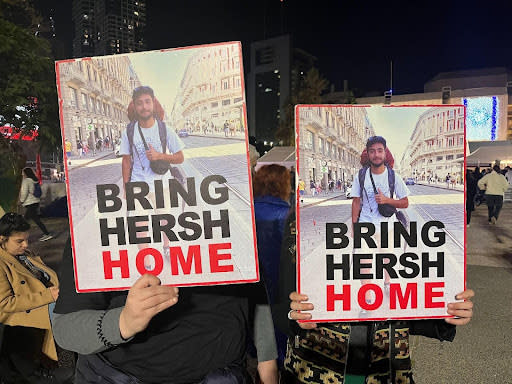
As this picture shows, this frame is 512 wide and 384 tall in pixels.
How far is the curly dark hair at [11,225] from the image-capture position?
129 inches

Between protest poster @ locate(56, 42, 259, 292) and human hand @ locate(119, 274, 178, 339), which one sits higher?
protest poster @ locate(56, 42, 259, 292)

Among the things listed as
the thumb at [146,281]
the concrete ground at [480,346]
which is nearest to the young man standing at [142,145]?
the thumb at [146,281]

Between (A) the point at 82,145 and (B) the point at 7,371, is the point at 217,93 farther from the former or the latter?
(B) the point at 7,371

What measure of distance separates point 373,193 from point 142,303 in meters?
0.84

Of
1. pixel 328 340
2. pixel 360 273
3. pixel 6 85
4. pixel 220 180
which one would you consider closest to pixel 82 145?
pixel 220 180

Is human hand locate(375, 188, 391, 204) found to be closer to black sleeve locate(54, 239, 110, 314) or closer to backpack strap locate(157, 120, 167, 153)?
backpack strap locate(157, 120, 167, 153)

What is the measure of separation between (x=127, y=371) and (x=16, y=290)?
2154 millimetres

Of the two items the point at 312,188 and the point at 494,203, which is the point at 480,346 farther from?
the point at 494,203

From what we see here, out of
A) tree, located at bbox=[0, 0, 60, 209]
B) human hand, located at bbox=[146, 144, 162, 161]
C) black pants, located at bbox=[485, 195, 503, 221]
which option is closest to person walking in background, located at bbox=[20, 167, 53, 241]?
tree, located at bbox=[0, 0, 60, 209]

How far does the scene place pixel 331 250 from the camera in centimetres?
141

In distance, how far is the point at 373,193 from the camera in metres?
1.41

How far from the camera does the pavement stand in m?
3.70

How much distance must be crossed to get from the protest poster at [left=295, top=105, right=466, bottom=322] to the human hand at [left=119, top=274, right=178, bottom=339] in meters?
0.48

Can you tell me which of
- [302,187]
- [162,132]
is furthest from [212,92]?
[302,187]
